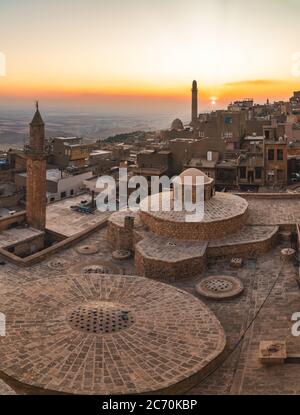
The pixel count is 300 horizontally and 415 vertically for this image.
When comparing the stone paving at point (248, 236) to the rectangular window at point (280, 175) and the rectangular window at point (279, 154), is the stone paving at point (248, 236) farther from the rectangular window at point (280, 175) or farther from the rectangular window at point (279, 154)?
the rectangular window at point (279, 154)

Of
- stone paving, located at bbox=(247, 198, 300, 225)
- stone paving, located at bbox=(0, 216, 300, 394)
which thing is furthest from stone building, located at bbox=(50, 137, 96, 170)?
stone paving, located at bbox=(247, 198, 300, 225)

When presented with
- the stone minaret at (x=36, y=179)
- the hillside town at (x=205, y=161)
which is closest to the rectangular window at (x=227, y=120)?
the hillside town at (x=205, y=161)

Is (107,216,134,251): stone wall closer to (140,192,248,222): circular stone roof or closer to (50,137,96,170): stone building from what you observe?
(140,192,248,222): circular stone roof

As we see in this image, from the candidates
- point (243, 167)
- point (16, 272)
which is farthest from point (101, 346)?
point (243, 167)

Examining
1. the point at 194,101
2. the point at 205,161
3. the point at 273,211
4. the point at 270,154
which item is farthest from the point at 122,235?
the point at 194,101

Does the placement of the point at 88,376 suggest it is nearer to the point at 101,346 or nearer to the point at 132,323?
the point at 101,346

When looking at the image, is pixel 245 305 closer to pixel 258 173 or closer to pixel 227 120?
pixel 258 173

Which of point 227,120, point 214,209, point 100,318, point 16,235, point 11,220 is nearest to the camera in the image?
point 100,318
